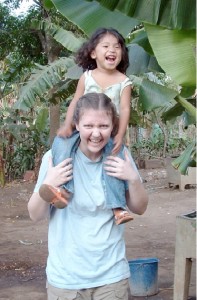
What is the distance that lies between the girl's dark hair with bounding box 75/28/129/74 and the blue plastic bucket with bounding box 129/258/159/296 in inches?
87.3

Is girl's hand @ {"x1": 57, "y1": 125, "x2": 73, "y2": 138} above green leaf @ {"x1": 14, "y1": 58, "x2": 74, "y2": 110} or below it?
below

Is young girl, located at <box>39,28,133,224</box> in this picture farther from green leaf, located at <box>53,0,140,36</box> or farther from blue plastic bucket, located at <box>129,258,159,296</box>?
blue plastic bucket, located at <box>129,258,159,296</box>

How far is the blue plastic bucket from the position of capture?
4.75 meters

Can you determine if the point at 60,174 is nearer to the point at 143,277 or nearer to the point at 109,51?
the point at 109,51

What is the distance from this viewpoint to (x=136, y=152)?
15.4 m

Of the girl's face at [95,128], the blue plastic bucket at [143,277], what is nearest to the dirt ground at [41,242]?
the blue plastic bucket at [143,277]

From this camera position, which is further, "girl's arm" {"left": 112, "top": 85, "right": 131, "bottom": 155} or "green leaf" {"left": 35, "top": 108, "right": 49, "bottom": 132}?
"green leaf" {"left": 35, "top": 108, "right": 49, "bottom": 132}

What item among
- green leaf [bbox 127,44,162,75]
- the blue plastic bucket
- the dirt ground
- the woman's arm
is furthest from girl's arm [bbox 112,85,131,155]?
the dirt ground

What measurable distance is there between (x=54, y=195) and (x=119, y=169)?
0.29m

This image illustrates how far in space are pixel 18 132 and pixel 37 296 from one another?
8.02 meters

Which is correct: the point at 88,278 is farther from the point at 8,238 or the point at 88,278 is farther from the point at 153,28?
the point at 8,238

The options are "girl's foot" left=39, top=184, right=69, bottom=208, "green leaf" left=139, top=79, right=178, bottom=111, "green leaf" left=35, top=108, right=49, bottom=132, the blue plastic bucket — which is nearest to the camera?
"girl's foot" left=39, top=184, right=69, bottom=208

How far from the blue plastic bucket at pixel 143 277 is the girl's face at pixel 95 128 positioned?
9.04 ft

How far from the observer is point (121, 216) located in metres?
2.21
